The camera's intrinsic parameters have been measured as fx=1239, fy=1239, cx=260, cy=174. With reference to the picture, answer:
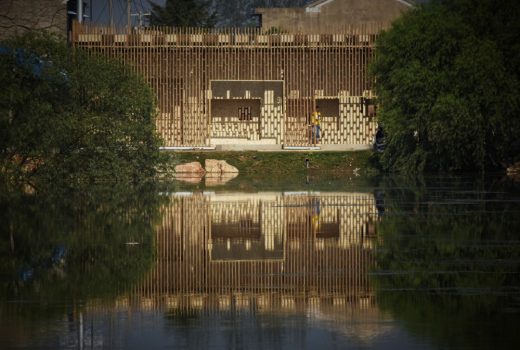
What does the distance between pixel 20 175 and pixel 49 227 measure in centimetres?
1428

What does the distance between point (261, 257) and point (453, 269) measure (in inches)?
117

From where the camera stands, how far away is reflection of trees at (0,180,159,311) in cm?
1448

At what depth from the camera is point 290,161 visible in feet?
167

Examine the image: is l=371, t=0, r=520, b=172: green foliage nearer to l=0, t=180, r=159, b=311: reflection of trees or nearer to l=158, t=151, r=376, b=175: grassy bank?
l=158, t=151, r=376, b=175: grassy bank

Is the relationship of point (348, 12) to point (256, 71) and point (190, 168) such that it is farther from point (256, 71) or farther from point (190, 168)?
point (190, 168)

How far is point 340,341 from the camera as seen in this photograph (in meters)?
10.7

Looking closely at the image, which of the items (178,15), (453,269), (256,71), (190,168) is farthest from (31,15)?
(453,269)

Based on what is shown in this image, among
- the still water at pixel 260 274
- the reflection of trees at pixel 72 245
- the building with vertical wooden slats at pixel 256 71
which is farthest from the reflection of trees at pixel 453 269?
the building with vertical wooden slats at pixel 256 71

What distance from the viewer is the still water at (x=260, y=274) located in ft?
36.6

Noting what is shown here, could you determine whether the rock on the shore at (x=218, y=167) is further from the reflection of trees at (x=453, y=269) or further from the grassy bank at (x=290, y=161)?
the reflection of trees at (x=453, y=269)

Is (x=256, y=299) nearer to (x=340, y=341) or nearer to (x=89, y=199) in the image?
(x=340, y=341)

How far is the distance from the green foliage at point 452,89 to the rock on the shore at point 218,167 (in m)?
6.26

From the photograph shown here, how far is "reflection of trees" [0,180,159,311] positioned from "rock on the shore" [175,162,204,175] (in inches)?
715

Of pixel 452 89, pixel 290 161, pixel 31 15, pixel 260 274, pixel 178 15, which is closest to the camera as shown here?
pixel 260 274
